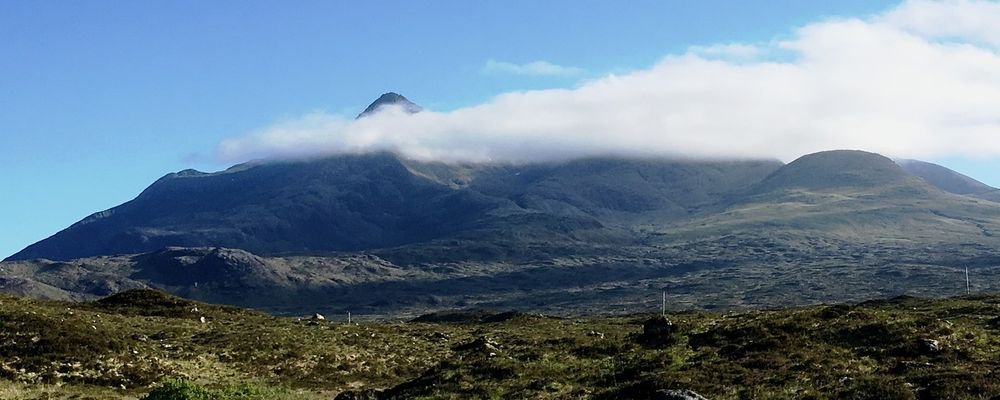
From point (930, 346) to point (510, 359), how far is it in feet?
65.0

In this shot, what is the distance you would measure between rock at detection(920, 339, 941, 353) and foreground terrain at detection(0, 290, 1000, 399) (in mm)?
44

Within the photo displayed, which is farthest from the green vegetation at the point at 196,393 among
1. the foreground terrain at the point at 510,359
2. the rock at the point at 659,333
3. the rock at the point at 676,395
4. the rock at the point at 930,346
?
the rock at the point at 930,346

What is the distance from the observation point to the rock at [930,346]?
39.8m

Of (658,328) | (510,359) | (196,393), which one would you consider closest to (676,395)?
(196,393)

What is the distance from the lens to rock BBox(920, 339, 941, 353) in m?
39.8

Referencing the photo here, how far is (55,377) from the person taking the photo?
139ft

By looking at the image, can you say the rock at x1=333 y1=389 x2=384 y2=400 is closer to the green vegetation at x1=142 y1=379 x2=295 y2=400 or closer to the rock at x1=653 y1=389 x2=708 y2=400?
the green vegetation at x1=142 y1=379 x2=295 y2=400

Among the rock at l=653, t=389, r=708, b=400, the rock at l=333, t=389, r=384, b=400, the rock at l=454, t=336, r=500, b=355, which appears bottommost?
the rock at l=454, t=336, r=500, b=355

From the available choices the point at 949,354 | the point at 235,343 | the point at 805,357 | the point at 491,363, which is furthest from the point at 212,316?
the point at 949,354

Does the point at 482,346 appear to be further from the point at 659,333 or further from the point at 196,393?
the point at 196,393

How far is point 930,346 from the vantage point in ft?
131

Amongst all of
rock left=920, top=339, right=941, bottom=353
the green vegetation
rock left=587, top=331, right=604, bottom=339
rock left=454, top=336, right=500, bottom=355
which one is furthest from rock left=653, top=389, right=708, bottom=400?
rock left=587, top=331, right=604, bottom=339

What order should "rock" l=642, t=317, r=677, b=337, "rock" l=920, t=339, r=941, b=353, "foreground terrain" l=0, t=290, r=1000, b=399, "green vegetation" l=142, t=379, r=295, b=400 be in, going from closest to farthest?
"green vegetation" l=142, t=379, r=295, b=400
"foreground terrain" l=0, t=290, r=1000, b=399
"rock" l=920, t=339, r=941, b=353
"rock" l=642, t=317, r=677, b=337

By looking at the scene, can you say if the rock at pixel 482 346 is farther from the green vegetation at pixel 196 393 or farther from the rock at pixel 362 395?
the green vegetation at pixel 196 393
